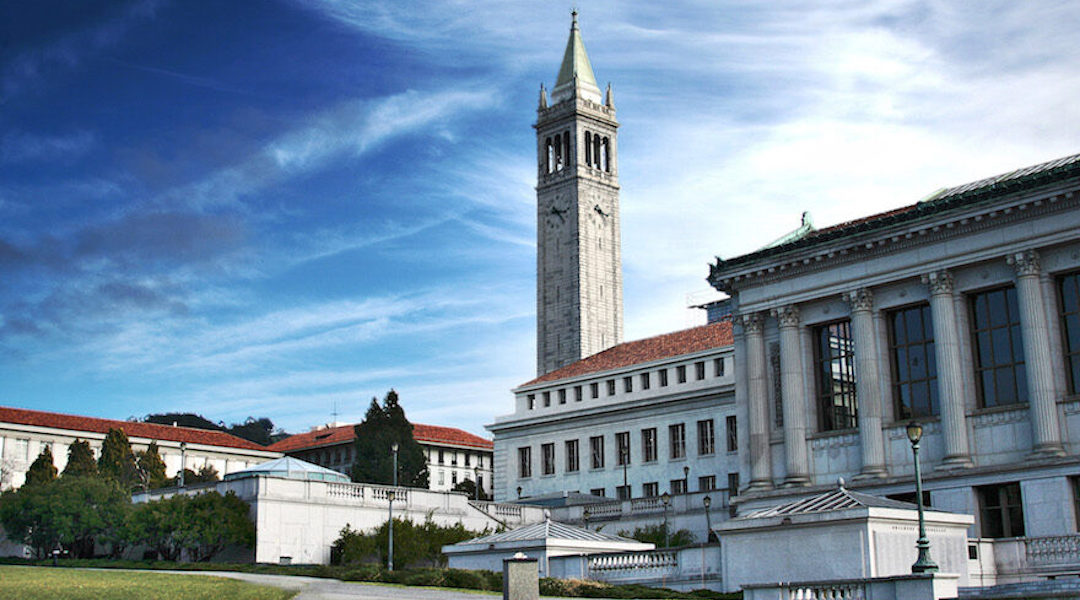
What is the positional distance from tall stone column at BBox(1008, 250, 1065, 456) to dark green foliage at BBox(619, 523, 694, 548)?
20.8 m

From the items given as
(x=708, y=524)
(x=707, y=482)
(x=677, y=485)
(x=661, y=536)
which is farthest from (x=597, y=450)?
(x=708, y=524)

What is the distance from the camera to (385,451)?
291ft

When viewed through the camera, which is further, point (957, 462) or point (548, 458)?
point (548, 458)

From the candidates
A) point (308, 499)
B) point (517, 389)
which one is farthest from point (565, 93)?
point (308, 499)

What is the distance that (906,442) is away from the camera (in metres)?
50.5

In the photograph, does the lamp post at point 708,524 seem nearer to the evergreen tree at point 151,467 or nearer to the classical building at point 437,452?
the evergreen tree at point 151,467

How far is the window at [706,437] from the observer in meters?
82.4

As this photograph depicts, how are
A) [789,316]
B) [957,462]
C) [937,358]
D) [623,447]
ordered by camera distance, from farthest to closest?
[623,447] → [789,316] → [937,358] → [957,462]

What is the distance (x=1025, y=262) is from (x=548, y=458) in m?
51.8

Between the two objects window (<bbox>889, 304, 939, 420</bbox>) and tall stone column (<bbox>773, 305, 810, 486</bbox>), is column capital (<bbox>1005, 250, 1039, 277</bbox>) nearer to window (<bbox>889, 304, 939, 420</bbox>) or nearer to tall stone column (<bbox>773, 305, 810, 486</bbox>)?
window (<bbox>889, 304, 939, 420</bbox>)

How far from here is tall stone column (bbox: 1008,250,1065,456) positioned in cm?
4603

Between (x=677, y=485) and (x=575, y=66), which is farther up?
(x=575, y=66)

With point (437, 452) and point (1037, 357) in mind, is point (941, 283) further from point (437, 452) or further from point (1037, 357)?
point (437, 452)

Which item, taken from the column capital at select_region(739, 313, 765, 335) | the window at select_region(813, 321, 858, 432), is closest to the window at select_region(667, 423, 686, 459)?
the column capital at select_region(739, 313, 765, 335)
